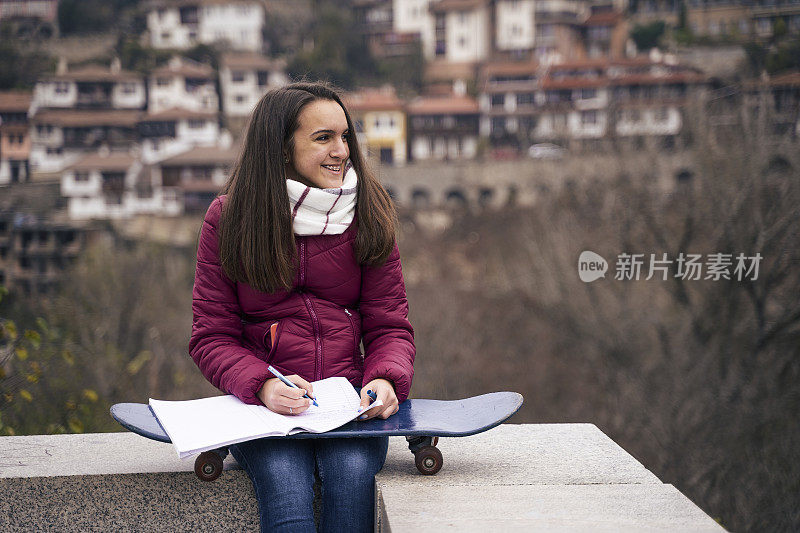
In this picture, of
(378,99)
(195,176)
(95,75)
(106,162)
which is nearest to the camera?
(95,75)

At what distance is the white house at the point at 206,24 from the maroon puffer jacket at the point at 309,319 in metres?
23.0

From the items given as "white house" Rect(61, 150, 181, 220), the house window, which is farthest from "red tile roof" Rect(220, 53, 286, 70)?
the house window

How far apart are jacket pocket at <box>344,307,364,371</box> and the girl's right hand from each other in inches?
7.3

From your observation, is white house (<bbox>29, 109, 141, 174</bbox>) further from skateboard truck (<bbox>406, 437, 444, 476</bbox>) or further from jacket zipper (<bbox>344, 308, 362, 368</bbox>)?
skateboard truck (<bbox>406, 437, 444, 476</bbox>)

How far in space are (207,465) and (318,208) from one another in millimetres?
501

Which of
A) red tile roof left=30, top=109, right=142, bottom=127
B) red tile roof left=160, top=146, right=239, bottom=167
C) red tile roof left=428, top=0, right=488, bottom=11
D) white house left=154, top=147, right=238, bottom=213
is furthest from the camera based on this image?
red tile roof left=428, top=0, right=488, bottom=11

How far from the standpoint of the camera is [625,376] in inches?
504

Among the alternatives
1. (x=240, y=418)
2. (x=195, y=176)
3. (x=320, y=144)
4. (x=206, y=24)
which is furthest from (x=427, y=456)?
(x=206, y=24)

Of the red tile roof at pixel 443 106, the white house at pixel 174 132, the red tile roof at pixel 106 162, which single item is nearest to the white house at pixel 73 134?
the red tile roof at pixel 106 162

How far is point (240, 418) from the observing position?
1567mm

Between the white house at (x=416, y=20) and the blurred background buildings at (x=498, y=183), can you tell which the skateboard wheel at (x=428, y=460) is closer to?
the blurred background buildings at (x=498, y=183)

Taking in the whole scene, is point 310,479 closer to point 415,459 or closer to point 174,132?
point 415,459

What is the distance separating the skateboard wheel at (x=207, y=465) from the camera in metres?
1.62

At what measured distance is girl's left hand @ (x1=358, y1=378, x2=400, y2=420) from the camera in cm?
159
